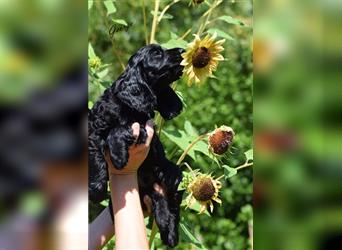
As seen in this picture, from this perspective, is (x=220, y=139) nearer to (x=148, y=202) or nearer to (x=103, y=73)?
(x=148, y=202)

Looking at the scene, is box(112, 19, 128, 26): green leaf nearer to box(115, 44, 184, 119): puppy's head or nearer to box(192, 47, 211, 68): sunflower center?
box(115, 44, 184, 119): puppy's head

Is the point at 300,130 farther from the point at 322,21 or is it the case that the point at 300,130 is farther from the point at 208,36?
the point at 208,36

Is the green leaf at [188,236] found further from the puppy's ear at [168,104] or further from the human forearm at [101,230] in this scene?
the puppy's ear at [168,104]

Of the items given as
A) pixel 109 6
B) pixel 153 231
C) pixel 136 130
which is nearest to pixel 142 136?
pixel 136 130

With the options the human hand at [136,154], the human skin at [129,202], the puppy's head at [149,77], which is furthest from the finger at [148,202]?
the puppy's head at [149,77]

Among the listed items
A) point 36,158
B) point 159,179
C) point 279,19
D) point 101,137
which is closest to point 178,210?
point 159,179

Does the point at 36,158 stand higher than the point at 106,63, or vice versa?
the point at 106,63

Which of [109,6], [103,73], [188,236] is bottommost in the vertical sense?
[188,236]
